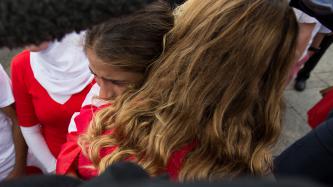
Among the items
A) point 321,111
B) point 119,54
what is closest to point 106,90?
point 119,54

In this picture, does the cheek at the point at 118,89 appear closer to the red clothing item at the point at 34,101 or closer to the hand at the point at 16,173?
the red clothing item at the point at 34,101

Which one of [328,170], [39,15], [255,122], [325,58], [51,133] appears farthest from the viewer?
[325,58]

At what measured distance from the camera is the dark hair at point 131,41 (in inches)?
50.5

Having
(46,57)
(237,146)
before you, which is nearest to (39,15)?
(237,146)

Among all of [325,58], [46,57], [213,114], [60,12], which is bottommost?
[325,58]

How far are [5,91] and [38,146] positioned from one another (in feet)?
1.05

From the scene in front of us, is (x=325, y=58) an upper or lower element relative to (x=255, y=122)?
lower

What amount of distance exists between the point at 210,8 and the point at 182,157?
1.51 ft

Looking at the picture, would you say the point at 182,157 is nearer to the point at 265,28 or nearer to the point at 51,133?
the point at 265,28

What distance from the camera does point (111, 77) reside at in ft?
4.44

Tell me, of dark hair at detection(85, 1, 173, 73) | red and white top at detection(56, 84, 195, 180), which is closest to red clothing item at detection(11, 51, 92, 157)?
red and white top at detection(56, 84, 195, 180)

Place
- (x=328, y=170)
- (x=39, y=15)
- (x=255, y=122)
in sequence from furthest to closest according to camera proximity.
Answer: (x=328, y=170) → (x=255, y=122) → (x=39, y=15)

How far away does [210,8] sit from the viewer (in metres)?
1.17

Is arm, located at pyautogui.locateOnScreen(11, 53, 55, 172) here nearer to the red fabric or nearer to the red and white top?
the red and white top
